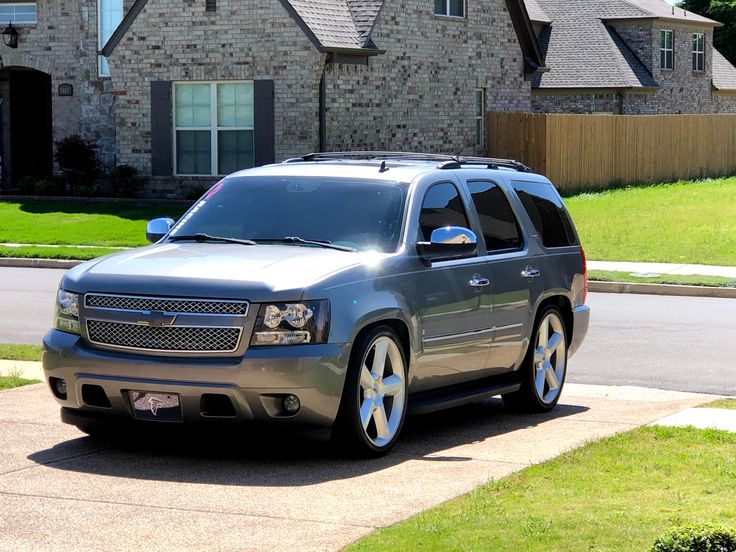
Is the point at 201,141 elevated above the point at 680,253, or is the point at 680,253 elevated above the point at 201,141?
the point at 201,141

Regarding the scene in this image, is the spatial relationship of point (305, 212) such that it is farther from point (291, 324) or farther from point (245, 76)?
point (245, 76)

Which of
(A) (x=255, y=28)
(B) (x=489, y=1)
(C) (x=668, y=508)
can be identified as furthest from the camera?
(B) (x=489, y=1)

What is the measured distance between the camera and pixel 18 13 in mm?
35375

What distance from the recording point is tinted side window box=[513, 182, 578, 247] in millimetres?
10938

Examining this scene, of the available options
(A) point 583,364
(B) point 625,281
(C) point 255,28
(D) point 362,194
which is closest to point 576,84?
(C) point 255,28

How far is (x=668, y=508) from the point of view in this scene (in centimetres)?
685

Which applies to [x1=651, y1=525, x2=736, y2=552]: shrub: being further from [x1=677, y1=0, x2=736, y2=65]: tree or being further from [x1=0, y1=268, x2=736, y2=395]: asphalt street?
[x1=677, y1=0, x2=736, y2=65]: tree

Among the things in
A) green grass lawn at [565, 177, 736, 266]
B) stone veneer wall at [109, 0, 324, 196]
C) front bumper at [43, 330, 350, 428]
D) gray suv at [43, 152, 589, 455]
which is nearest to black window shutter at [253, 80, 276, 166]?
stone veneer wall at [109, 0, 324, 196]

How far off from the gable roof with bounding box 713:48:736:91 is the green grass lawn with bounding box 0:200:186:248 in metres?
Result: 29.8

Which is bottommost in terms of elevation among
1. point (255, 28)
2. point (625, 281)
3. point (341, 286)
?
point (625, 281)

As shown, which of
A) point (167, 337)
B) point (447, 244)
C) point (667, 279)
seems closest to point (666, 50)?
point (667, 279)

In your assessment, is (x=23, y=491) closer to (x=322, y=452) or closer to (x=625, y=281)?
(x=322, y=452)

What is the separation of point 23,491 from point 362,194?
3.26 metres

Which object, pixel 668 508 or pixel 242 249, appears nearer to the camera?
pixel 668 508
